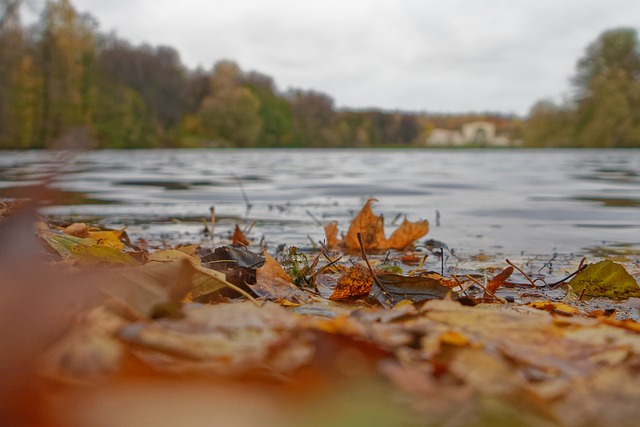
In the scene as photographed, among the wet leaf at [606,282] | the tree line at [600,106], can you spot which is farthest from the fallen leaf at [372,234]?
the tree line at [600,106]

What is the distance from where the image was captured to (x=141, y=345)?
54cm

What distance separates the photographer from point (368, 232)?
2881mm

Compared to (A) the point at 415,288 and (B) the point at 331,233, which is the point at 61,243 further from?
(B) the point at 331,233

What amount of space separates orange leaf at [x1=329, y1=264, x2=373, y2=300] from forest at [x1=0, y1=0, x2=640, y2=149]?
27488mm

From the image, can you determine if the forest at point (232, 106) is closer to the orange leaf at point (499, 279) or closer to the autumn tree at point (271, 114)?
the autumn tree at point (271, 114)

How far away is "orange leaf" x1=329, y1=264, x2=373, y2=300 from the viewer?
149 cm

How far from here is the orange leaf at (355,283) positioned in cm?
149

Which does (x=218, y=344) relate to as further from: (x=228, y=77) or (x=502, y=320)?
(x=228, y=77)

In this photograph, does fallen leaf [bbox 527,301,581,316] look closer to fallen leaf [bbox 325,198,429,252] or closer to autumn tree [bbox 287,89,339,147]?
fallen leaf [bbox 325,198,429,252]

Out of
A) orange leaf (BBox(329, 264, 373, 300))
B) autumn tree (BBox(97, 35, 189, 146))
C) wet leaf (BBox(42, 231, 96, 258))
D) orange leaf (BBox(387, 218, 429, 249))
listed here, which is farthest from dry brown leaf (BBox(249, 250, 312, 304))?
autumn tree (BBox(97, 35, 189, 146))

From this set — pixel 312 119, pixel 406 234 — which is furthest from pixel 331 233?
pixel 312 119

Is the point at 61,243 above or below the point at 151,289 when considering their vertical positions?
below

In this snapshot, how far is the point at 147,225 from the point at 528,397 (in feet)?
12.9

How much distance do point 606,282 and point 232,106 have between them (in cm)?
7486
